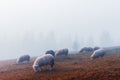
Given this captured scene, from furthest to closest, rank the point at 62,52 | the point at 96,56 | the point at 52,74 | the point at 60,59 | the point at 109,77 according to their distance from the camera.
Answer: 1. the point at 62,52
2. the point at 60,59
3. the point at 96,56
4. the point at 52,74
5. the point at 109,77

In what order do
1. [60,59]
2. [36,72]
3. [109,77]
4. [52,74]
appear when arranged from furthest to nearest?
[60,59] → [36,72] → [52,74] → [109,77]

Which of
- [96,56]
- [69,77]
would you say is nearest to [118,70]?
[69,77]

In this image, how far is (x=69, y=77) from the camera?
29156 millimetres

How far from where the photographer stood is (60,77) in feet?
97.9

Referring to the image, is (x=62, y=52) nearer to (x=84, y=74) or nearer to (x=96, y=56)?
(x=96, y=56)

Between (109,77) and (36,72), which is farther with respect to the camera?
(36,72)

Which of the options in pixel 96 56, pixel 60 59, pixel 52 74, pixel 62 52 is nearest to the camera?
pixel 52 74

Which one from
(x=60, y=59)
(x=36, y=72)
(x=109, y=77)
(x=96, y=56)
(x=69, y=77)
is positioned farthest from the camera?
(x=60, y=59)

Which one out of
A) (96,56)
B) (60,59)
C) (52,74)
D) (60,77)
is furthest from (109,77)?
(60,59)

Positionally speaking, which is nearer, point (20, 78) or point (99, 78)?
point (99, 78)

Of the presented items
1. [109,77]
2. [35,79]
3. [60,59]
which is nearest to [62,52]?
[60,59]

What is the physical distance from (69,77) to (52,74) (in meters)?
3.40

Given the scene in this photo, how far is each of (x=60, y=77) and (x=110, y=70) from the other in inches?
221

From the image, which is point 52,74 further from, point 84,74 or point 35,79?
point 84,74
